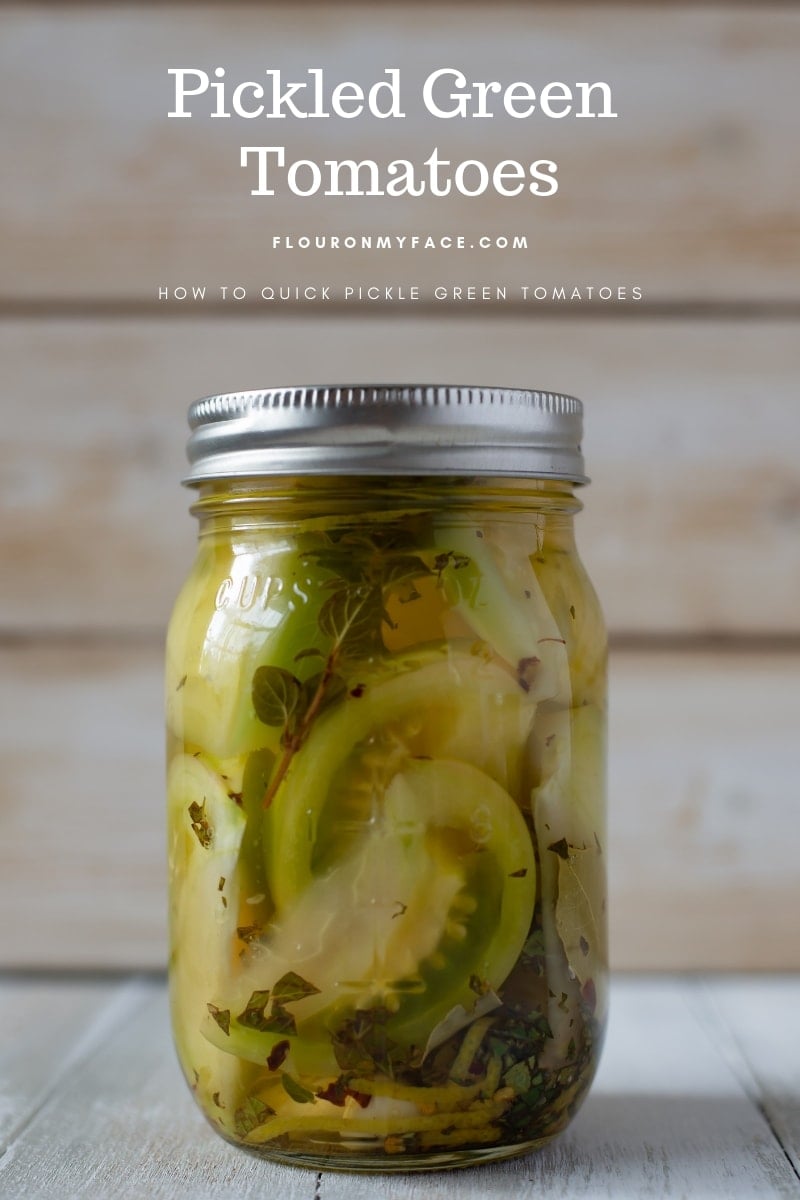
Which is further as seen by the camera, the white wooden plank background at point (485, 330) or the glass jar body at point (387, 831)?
the white wooden plank background at point (485, 330)

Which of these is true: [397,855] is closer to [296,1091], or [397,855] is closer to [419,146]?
[296,1091]

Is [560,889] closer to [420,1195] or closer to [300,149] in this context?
[420,1195]

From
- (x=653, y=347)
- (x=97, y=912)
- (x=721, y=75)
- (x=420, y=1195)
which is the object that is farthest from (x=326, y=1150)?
(x=721, y=75)

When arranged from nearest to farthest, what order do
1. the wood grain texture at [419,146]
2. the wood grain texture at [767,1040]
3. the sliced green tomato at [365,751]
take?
the sliced green tomato at [365,751] < the wood grain texture at [767,1040] < the wood grain texture at [419,146]

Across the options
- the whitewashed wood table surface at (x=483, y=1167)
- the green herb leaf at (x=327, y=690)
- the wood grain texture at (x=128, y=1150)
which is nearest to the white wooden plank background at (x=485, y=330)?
the whitewashed wood table surface at (x=483, y=1167)

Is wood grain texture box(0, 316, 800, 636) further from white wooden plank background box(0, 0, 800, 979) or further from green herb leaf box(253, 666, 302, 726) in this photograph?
green herb leaf box(253, 666, 302, 726)

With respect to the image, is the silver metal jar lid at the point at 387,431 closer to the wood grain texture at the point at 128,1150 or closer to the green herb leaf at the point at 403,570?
the green herb leaf at the point at 403,570

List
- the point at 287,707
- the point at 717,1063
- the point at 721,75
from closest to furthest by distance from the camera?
the point at 287,707
the point at 717,1063
the point at 721,75
